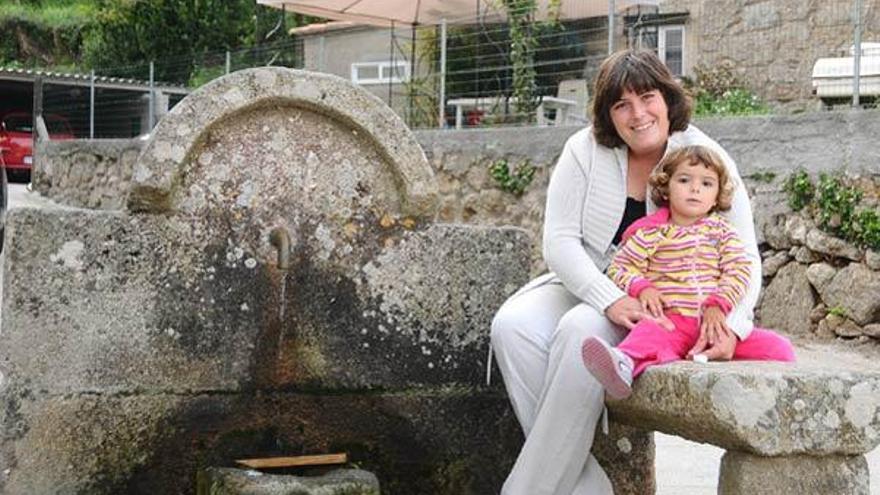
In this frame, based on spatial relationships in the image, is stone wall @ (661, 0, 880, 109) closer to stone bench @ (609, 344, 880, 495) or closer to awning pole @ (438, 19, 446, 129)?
awning pole @ (438, 19, 446, 129)

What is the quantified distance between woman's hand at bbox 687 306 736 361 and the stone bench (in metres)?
0.24

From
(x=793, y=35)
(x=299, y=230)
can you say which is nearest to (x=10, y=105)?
(x=793, y=35)

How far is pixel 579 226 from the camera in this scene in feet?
11.7

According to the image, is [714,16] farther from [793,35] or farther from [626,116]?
[626,116]

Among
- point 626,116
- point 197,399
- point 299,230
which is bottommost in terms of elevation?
point 197,399

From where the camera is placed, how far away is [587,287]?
3.39 meters

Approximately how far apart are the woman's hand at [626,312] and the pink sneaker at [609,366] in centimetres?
20

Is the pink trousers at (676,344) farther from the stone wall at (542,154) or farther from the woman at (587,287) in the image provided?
the stone wall at (542,154)

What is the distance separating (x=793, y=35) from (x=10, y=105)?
20.0 metres

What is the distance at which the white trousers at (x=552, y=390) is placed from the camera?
3219 mm

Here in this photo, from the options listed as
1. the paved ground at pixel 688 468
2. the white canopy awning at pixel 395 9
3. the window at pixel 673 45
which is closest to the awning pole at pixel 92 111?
the white canopy awning at pixel 395 9

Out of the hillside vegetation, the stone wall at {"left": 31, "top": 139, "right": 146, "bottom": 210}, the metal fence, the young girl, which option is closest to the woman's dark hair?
the young girl

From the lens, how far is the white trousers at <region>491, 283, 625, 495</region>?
127 inches

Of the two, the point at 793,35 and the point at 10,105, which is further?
the point at 10,105
